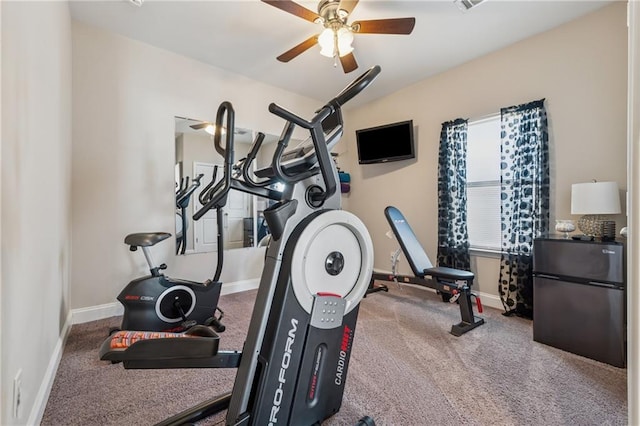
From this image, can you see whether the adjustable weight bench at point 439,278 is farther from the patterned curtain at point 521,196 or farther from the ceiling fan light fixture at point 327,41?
the ceiling fan light fixture at point 327,41

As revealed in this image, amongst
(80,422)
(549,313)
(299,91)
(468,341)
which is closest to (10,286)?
(80,422)

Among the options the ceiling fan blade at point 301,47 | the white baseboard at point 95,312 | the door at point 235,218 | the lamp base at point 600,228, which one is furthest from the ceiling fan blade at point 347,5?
the white baseboard at point 95,312

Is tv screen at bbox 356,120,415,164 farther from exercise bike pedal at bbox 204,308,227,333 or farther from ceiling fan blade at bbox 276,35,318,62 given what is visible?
exercise bike pedal at bbox 204,308,227,333

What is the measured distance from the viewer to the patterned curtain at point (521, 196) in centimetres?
268

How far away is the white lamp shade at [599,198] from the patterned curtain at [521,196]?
18.7 inches

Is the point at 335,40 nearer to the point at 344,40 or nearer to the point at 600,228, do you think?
the point at 344,40

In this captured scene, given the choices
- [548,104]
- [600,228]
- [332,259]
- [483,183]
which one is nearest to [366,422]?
[332,259]

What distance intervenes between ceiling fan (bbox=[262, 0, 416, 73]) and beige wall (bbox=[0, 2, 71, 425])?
1333 mm

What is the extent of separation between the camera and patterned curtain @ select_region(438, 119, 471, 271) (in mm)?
3281

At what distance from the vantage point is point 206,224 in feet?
10.8

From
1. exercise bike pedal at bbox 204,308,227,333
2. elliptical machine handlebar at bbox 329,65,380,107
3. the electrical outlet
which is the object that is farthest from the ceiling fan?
exercise bike pedal at bbox 204,308,227,333

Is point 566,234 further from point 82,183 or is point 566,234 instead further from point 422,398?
point 82,183

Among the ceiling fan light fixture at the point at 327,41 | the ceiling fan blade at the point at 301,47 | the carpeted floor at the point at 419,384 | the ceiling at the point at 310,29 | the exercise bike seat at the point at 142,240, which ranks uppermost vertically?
the ceiling at the point at 310,29

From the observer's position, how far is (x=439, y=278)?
272cm
